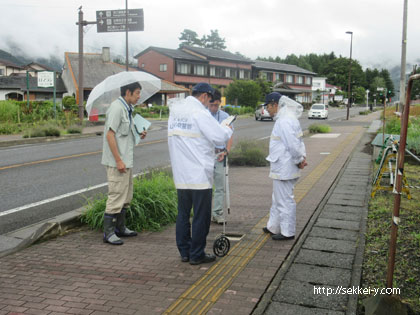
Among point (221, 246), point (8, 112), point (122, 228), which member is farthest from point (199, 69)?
point (221, 246)

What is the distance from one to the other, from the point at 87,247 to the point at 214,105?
7.79 ft

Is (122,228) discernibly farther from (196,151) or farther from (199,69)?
(199,69)

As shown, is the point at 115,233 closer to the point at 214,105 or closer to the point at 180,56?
the point at 214,105

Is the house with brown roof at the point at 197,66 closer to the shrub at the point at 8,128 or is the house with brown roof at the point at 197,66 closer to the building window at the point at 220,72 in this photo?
the building window at the point at 220,72

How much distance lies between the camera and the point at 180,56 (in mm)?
58562

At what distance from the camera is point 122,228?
543cm

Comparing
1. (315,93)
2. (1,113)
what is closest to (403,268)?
(1,113)

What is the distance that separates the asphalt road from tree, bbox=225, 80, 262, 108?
3599cm

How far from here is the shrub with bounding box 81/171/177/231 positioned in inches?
226

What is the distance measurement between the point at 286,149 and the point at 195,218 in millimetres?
1488

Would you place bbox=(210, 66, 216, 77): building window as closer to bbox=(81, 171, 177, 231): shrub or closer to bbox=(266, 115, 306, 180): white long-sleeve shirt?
bbox=(81, 171, 177, 231): shrub

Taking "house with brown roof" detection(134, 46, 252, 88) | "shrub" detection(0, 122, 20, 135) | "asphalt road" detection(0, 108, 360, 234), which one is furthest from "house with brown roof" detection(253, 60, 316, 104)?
"asphalt road" detection(0, 108, 360, 234)

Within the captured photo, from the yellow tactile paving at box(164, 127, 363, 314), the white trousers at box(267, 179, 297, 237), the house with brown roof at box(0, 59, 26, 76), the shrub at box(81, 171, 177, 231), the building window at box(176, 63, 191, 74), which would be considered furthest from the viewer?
the house with brown roof at box(0, 59, 26, 76)

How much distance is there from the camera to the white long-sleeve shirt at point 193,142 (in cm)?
425
